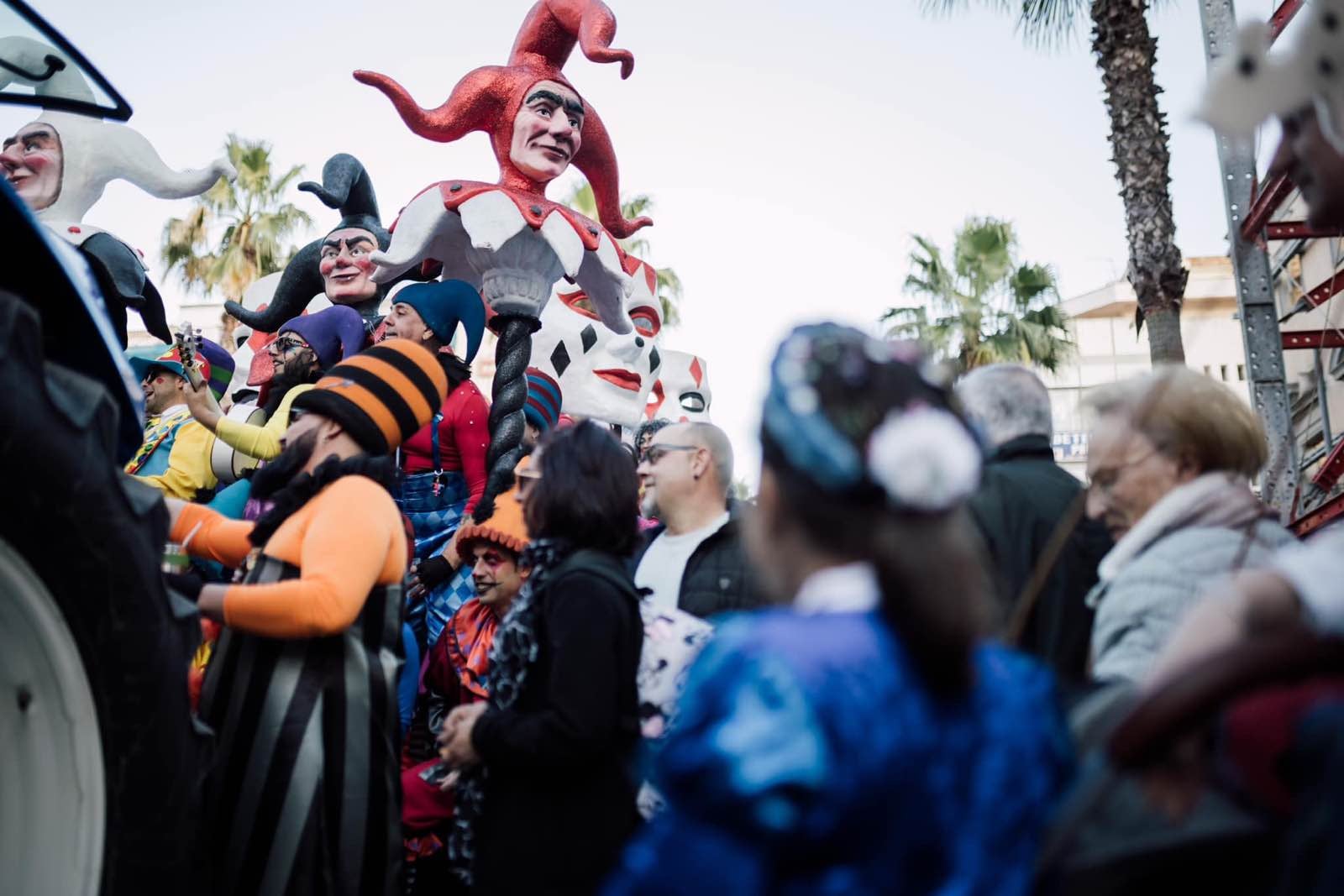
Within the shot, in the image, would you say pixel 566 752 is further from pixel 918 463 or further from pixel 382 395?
pixel 918 463

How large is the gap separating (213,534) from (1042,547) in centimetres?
219

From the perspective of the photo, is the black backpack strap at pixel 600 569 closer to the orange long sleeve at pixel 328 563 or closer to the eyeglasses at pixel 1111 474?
the orange long sleeve at pixel 328 563

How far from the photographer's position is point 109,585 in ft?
6.67

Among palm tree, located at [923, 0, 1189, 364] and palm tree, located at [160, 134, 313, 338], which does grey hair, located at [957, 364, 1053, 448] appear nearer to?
palm tree, located at [923, 0, 1189, 364]

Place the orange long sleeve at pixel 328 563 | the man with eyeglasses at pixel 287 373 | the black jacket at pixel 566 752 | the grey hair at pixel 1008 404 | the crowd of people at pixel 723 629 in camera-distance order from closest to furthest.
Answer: the crowd of people at pixel 723 629 < the black jacket at pixel 566 752 < the orange long sleeve at pixel 328 563 < the grey hair at pixel 1008 404 < the man with eyeglasses at pixel 287 373

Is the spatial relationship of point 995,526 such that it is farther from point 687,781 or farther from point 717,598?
point 687,781

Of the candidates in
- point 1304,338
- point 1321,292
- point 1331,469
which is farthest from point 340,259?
point 1304,338

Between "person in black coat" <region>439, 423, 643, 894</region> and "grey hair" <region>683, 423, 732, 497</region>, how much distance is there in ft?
3.70

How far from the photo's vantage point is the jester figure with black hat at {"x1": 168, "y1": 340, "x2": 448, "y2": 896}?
2.74 metres

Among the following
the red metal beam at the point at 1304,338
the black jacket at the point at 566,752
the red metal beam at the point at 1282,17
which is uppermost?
the red metal beam at the point at 1282,17

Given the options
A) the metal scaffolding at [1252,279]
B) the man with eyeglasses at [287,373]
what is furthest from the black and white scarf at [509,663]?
the metal scaffolding at [1252,279]

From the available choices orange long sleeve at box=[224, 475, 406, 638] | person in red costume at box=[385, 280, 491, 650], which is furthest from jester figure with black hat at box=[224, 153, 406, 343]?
orange long sleeve at box=[224, 475, 406, 638]

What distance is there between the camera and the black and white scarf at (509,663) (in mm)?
2729

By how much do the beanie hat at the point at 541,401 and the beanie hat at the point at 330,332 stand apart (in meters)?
0.92
